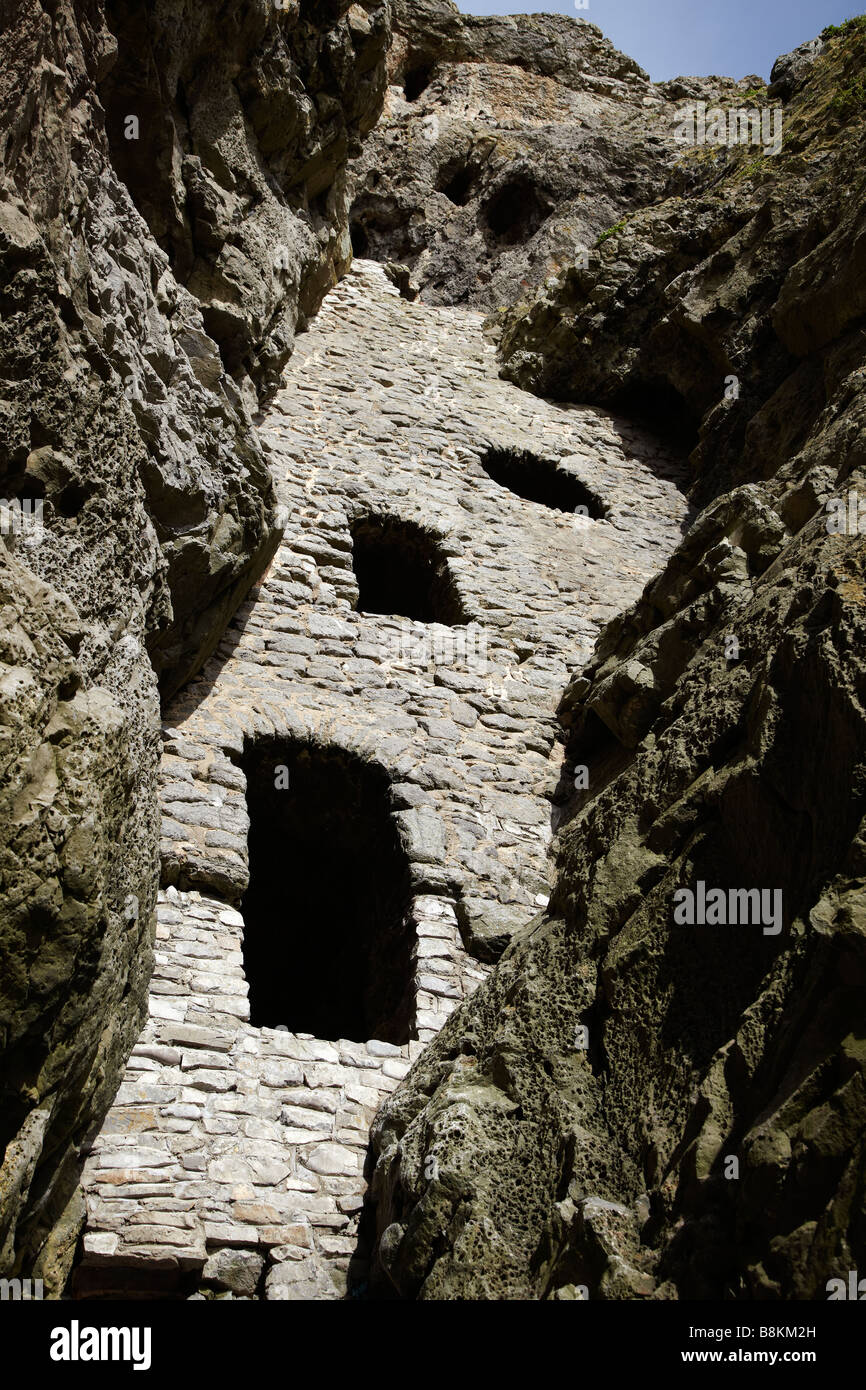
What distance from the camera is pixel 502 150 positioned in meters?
15.4

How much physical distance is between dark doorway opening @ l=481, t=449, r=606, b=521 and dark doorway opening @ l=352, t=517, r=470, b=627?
1702mm

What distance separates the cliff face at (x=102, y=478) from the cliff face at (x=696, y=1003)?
4.34ft

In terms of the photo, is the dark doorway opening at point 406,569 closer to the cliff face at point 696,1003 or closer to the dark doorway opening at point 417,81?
the cliff face at point 696,1003

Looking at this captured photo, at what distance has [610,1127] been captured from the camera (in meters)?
3.07

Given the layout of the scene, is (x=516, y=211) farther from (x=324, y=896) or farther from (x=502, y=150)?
(x=324, y=896)

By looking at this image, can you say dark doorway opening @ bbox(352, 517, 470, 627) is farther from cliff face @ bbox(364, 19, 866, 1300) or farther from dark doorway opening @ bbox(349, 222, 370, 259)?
dark doorway opening @ bbox(349, 222, 370, 259)

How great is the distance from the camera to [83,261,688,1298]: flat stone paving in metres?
3.76

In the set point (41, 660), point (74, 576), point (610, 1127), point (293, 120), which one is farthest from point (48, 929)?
point (293, 120)

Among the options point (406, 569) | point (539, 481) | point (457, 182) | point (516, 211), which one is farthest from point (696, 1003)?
point (457, 182)

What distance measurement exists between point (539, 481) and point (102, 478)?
21.1 feet

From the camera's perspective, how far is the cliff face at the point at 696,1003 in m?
2.39

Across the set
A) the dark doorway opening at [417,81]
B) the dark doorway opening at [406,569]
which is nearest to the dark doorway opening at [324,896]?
the dark doorway opening at [406,569]

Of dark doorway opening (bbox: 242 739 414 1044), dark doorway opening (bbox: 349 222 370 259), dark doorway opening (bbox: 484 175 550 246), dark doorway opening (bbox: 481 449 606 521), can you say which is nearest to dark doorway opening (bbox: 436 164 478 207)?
dark doorway opening (bbox: 484 175 550 246)
